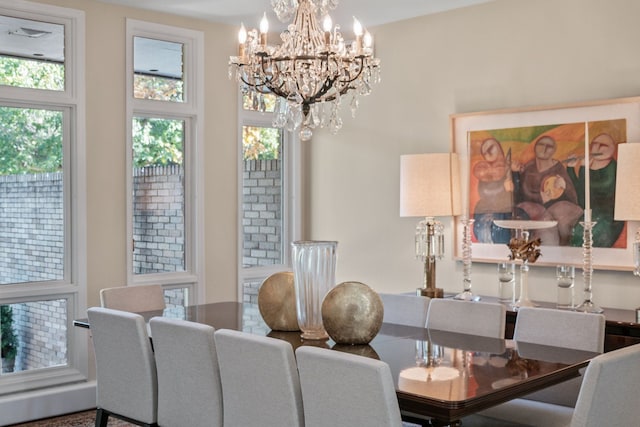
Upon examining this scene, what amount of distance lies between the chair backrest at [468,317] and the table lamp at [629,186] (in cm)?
83

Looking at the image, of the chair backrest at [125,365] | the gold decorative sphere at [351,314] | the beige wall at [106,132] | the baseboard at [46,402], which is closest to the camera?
the gold decorative sphere at [351,314]

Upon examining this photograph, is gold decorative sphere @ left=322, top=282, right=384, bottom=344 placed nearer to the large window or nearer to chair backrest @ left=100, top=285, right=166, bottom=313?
chair backrest @ left=100, top=285, right=166, bottom=313

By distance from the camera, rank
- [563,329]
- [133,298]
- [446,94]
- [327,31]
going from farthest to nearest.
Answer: [446,94], [133,298], [327,31], [563,329]

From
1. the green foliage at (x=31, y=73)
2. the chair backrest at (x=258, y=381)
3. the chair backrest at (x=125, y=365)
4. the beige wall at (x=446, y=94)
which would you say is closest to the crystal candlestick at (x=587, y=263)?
the beige wall at (x=446, y=94)

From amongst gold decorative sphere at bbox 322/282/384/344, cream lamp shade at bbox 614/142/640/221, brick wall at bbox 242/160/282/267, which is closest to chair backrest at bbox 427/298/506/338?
gold decorative sphere at bbox 322/282/384/344

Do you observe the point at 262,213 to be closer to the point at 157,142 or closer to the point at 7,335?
the point at 157,142

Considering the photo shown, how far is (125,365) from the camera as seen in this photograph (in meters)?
3.46

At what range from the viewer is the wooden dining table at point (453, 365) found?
242cm

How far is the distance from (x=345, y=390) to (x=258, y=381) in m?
0.46

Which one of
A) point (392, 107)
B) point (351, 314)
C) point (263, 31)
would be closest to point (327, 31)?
point (263, 31)

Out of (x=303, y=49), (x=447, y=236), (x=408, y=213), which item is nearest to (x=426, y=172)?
(x=408, y=213)

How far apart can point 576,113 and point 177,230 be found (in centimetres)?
285

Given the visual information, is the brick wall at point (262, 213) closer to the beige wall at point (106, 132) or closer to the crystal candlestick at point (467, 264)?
the beige wall at point (106, 132)

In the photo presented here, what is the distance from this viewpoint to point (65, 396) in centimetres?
496
